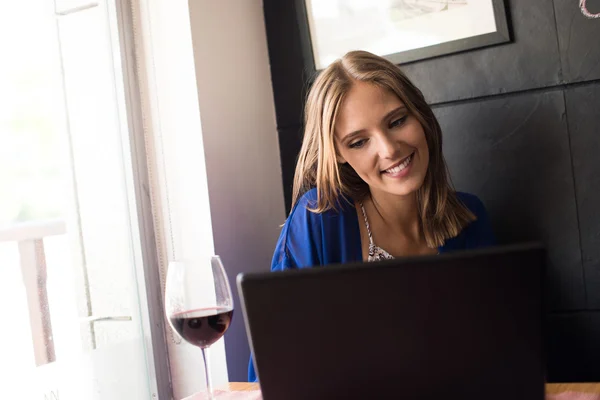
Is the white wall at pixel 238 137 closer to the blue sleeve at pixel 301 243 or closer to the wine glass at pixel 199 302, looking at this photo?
the blue sleeve at pixel 301 243

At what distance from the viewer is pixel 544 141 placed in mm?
1805

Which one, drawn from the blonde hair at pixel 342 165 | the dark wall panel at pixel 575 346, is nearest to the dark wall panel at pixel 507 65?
the blonde hair at pixel 342 165

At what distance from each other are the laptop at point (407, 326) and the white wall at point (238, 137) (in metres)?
1.19

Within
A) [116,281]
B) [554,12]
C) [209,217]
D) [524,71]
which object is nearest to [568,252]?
[524,71]

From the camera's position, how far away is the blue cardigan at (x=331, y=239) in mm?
1785

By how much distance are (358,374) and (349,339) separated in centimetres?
4

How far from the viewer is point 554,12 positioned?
1738 mm

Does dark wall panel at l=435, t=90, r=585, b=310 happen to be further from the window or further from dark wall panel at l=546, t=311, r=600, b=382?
the window

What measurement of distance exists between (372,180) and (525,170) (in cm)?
43

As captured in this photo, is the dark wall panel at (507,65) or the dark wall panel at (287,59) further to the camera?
the dark wall panel at (287,59)

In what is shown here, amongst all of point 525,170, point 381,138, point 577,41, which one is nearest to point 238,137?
point 381,138

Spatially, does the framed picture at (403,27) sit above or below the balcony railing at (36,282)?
above

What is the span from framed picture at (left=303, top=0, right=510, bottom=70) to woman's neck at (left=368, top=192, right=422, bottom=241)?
401 mm

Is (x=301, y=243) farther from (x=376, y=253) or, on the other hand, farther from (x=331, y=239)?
(x=376, y=253)
